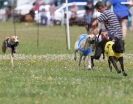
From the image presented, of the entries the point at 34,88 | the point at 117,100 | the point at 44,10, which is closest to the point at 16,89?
→ the point at 34,88

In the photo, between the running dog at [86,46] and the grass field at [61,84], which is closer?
the grass field at [61,84]

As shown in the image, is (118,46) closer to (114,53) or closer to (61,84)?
(114,53)

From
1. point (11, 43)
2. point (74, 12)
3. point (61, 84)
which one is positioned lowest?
point (74, 12)

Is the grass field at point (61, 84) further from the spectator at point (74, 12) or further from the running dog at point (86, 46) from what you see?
the spectator at point (74, 12)

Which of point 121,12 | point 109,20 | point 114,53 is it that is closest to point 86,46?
point 109,20

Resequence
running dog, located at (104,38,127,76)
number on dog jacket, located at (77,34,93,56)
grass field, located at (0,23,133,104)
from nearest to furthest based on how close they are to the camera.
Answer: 1. grass field, located at (0,23,133,104)
2. running dog, located at (104,38,127,76)
3. number on dog jacket, located at (77,34,93,56)

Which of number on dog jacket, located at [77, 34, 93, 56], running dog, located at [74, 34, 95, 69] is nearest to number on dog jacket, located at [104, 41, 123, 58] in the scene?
running dog, located at [74, 34, 95, 69]

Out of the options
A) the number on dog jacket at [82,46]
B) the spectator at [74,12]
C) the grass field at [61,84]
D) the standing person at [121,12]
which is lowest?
the spectator at [74,12]

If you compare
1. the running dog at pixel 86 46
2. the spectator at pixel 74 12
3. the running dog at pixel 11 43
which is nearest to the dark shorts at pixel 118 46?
the running dog at pixel 86 46

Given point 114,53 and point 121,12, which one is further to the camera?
point 121,12

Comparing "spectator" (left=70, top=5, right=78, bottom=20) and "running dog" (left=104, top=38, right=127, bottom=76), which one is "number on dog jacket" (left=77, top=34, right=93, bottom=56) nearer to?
"running dog" (left=104, top=38, right=127, bottom=76)

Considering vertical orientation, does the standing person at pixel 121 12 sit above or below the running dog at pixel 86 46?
above

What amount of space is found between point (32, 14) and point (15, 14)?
2912 millimetres

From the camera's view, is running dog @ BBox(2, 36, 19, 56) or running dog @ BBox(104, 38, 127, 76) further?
running dog @ BBox(2, 36, 19, 56)
